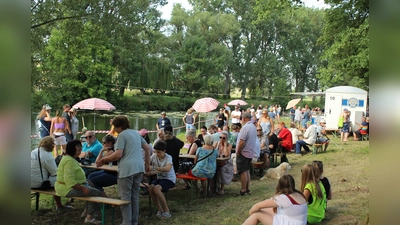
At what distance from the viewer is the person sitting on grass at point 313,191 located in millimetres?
4117

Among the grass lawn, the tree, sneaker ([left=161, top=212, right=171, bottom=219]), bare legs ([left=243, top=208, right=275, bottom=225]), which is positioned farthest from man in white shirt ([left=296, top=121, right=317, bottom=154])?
bare legs ([left=243, top=208, right=275, bottom=225])

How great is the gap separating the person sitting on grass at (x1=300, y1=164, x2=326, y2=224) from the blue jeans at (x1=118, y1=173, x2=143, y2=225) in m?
1.87

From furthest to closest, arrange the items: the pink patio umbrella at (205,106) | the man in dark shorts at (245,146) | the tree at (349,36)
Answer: the pink patio umbrella at (205,106)
the tree at (349,36)
the man in dark shorts at (245,146)

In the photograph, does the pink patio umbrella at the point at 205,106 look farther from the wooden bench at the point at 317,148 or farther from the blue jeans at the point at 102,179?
the blue jeans at the point at 102,179

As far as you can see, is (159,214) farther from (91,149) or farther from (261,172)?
(261,172)

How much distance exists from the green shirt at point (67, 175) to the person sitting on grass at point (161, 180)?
978 millimetres

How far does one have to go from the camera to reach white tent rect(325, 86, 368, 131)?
15.1 meters

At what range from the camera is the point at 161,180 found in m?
4.91

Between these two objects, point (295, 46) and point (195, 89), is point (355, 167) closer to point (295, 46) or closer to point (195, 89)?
point (195, 89)

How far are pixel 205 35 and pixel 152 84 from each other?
9888 mm

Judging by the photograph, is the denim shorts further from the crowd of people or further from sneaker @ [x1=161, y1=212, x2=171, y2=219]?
sneaker @ [x1=161, y1=212, x2=171, y2=219]

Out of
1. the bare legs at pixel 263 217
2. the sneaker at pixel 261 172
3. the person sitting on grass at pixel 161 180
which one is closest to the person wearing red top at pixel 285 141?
the sneaker at pixel 261 172
